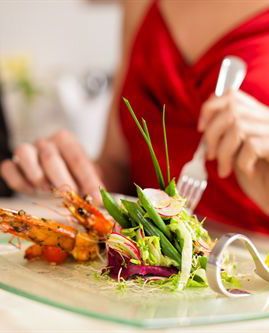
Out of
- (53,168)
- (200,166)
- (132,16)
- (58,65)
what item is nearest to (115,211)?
(200,166)

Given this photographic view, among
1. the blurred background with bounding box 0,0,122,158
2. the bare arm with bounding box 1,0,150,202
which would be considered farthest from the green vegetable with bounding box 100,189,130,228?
the blurred background with bounding box 0,0,122,158

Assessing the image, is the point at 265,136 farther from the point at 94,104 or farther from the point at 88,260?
the point at 94,104

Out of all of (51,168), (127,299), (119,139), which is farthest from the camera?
(119,139)

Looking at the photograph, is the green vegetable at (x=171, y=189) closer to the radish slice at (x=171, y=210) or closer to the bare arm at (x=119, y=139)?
the radish slice at (x=171, y=210)

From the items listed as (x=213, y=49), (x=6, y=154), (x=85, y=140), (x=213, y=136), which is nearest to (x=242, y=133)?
(x=213, y=136)

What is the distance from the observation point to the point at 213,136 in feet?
3.60

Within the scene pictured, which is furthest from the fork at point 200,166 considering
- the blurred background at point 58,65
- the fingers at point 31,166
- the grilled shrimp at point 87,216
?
the blurred background at point 58,65

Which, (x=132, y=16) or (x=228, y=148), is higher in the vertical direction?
(x=132, y=16)

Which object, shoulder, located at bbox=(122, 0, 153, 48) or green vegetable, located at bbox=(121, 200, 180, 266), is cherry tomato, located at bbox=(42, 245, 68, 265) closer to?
green vegetable, located at bbox=(121, 200, 180, 266)

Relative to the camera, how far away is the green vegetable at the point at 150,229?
797 mm

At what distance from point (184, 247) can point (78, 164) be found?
617 mm

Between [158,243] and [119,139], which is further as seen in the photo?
[119,139]

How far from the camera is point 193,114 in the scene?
136 centimetres

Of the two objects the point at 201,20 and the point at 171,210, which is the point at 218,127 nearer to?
the point at 171,210
